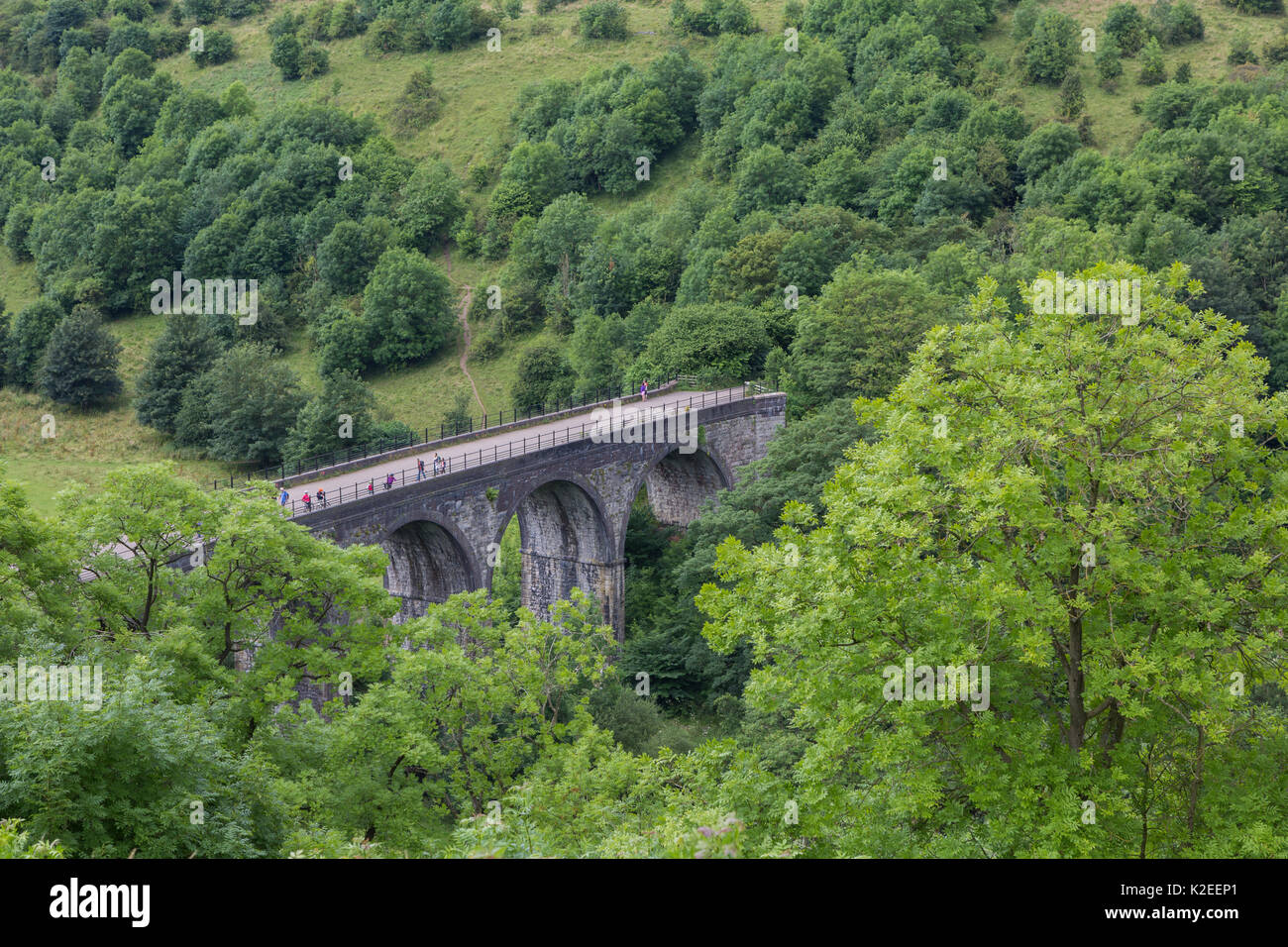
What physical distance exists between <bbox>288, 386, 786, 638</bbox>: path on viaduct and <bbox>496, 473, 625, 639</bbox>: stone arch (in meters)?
0.06

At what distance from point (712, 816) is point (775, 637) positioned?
425 cm

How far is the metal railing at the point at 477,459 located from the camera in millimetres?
45094

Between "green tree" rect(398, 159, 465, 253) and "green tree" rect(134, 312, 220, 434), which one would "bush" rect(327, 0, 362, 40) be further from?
"green tree" rect(134, 312, 220, 434)

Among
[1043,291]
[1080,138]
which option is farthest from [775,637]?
[1080,138]

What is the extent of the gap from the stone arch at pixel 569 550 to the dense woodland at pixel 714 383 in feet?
5.21

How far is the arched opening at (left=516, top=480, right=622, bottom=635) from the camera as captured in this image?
191 feet

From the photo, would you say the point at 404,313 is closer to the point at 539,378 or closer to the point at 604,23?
the point at 539,378

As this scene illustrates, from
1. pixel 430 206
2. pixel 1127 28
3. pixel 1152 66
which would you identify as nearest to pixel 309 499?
pixel 430 206

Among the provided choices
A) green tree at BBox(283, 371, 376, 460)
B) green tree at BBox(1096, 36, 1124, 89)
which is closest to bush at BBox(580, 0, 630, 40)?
green tree at BBox(1096, 36, 1124, 89)

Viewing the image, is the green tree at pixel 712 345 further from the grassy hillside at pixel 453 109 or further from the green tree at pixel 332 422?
the grassy hillside at pixel 453 109

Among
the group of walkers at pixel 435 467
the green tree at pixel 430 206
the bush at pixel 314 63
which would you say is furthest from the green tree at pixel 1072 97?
the bush at pixel 314 63

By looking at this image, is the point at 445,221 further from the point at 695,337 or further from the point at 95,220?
the point at 695,337

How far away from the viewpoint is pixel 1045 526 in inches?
691

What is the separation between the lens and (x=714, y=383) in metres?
70.2
